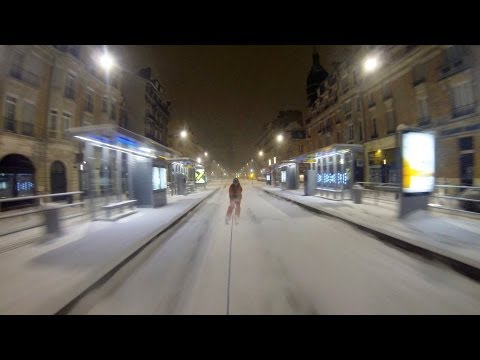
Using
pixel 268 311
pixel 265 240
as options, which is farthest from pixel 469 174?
pixel 268 311

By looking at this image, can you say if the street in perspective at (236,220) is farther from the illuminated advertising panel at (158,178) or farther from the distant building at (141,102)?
the distant building at (141,102)

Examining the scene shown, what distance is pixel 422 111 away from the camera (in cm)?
1973

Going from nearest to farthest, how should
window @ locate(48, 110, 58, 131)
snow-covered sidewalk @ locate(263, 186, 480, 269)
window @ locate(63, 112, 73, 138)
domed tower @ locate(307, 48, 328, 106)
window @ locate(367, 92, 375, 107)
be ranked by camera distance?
snow-covered sidewalk @ locate(263, 186, 480, 269) < window @ locate(48, 110, 58, 131) < window @ locate(63, 112, 73, 138) < window @ locate(367, 92, 375, 107) < domed tower @ locate(307, 48, 328, 106)

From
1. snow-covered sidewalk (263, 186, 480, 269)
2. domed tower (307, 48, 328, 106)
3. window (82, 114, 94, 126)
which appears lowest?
snow-covered sidewalk (263, 186, 480, 269)

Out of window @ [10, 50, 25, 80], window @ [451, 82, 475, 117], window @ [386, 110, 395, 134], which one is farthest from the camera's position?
window @ [386, 110, 395, 134]

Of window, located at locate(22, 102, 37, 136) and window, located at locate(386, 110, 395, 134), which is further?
window, located at locate(386, 110, 395, 134)

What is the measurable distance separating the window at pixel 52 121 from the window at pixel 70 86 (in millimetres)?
2076

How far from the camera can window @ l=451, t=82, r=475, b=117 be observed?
625 inches

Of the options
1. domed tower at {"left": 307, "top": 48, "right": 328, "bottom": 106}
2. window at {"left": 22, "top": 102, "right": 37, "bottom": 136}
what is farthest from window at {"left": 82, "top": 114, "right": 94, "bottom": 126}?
domed tower at {"left": 307, "top": 48, "right": 328, "bottom": 106}

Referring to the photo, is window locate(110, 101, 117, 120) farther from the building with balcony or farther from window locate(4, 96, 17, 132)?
window locate(4, 96, 17, 132)

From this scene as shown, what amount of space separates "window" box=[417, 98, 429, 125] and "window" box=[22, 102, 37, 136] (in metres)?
28.9
